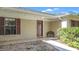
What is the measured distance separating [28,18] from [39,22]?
5.09 feet

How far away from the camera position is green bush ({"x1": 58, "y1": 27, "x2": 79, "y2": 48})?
13092 mm

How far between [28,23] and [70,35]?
521 cm

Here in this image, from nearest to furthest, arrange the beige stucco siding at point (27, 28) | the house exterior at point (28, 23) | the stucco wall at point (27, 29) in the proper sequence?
the house exterior at point (28, 23) < the stucco wall at point (27, 29) < the beige stucco siding at point (27, 28)

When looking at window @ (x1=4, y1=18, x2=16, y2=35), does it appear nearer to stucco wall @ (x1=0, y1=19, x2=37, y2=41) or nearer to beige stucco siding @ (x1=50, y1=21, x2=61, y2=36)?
stucco wall @ (x1=0, y1=19, x2=37, y2=41)

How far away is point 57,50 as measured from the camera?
13102 mm

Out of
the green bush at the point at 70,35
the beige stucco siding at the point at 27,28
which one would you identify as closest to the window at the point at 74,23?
the green bush at the point at 70,35

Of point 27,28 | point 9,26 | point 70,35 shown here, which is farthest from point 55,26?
point 27,28

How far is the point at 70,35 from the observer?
44.8 feet

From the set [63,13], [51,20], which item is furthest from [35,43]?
[63,13]

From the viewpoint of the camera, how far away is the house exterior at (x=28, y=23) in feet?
43.6

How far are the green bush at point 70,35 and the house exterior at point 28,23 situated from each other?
0.31 metres

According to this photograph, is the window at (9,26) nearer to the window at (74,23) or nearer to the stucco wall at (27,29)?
the stucco wall at (27,29)
